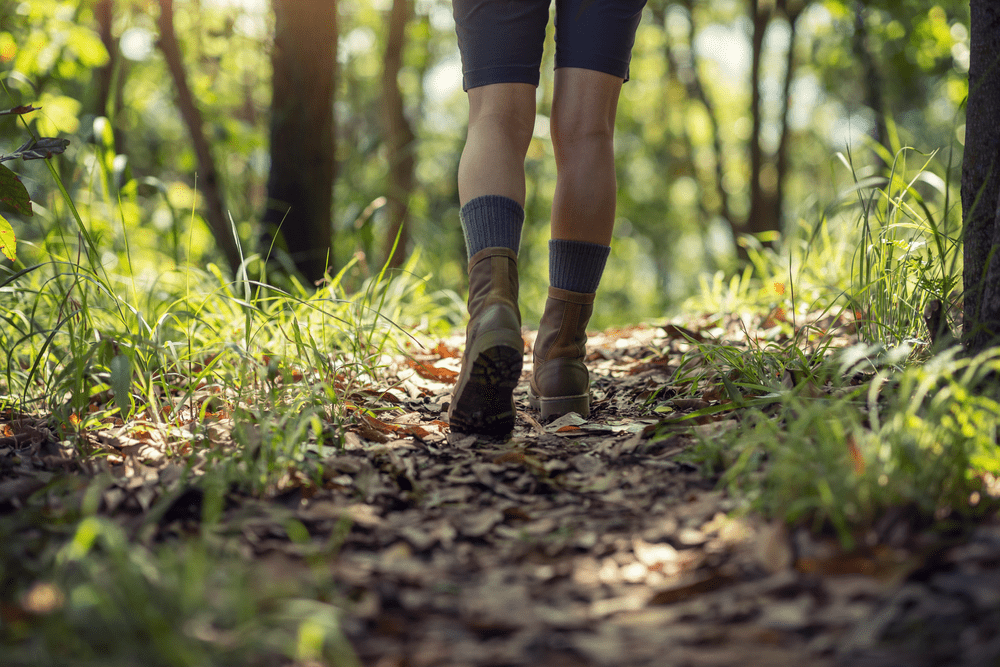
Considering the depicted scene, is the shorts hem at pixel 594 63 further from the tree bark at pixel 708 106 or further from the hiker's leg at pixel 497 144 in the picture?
the tree bark at pixel 708 106

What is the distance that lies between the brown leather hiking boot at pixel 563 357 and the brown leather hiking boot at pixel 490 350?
23 centimetres

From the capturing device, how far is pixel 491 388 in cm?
143

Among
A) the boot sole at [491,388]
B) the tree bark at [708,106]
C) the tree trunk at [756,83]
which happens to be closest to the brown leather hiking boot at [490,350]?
the boot sole at [491,388]

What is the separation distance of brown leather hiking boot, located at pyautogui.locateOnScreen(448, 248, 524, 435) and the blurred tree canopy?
2.39ft

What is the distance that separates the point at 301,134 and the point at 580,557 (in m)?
2.85

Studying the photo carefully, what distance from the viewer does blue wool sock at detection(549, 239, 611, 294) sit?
1.67m

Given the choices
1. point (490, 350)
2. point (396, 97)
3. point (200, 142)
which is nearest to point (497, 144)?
point (490, 350)

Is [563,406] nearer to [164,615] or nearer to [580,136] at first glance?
[580,136]

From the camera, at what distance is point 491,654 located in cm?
74

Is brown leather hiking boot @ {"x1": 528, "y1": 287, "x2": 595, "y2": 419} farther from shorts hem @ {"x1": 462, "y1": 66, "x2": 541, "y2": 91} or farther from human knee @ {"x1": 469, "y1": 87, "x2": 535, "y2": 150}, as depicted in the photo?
shorts hem @ {"x1": 462, "y1": 66, "x2": 541, "y2": 91}

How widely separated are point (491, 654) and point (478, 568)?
214 millimetres

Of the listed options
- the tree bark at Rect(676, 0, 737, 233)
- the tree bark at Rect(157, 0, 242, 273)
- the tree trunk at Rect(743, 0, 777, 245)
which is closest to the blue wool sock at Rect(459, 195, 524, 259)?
the tree bark at Rect(157, 0, 242, 273)

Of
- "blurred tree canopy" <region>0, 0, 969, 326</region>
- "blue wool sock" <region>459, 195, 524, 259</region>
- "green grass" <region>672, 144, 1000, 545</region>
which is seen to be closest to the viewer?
"green grass" <region>672, 144, 1000, 545</region>

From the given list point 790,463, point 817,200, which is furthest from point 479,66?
point 817,200
